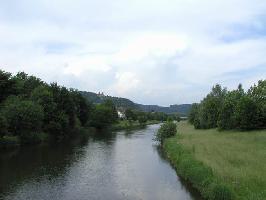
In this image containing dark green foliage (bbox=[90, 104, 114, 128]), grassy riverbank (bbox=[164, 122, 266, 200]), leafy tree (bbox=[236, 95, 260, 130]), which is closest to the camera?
grassy riverbank (bbox=[164, 122, 266, 200])

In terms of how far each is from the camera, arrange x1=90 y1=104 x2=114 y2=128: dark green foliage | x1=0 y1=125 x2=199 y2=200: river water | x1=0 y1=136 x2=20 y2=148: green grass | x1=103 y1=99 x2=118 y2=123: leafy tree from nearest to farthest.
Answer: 1. x1=0 y1=125 x2=199 y2=200: river water
2. x1=0 y1=136 x2=20 y2=148: green grass
3. x1=90 y1=104 x2=114 y2=128: dark green foliage
4. x1=103 y1=99 x2=118 y2=123: leafy tree

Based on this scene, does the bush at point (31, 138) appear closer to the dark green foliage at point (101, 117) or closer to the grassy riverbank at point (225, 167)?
the grassy riverbank at point (225, 167)

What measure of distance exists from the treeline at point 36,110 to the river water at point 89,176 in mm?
8612

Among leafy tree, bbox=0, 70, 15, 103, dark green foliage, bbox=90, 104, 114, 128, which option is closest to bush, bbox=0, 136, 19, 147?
leafy tree, bbox=0, 70, 15, 103

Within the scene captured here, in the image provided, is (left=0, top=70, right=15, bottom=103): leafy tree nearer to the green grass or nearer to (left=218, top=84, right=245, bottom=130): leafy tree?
the green grass

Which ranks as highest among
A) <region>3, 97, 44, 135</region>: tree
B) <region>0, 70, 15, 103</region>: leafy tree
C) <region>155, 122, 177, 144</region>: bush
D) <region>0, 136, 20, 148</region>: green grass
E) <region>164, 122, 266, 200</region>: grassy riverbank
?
<region>0, 70, 15, 103</region>: leafy tree

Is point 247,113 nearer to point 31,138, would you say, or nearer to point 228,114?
point 228,114

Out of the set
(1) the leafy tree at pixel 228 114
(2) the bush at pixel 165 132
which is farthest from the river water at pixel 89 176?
(1) the leafy tree at pixel 228 114

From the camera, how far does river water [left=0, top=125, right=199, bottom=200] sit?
37.3 m

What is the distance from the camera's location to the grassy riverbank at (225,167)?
1246 inches

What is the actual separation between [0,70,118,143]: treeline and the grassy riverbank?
101 ft

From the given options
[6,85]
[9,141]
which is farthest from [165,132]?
[6,85]

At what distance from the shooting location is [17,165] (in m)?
54.2

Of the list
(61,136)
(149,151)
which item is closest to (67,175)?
(149,151)
